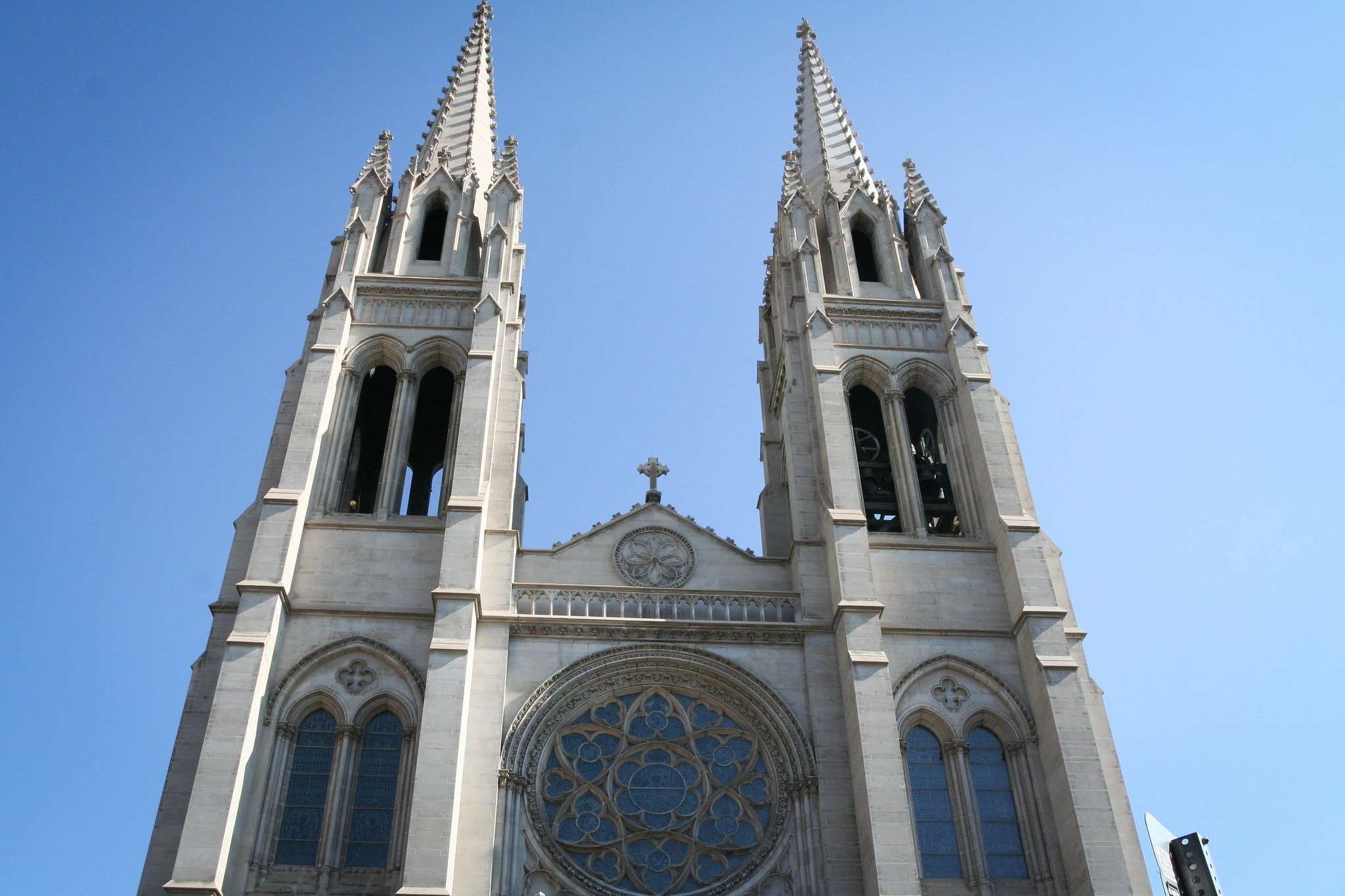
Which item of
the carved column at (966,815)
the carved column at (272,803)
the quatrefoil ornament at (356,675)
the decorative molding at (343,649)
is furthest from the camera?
the quatrefoil ornament at (356,675)

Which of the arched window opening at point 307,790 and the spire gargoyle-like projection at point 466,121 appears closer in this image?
the arched window opening at point 307,790

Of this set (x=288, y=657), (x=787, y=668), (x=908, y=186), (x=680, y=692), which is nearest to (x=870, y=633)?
(x=787, y=668)

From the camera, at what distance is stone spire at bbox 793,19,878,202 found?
1314 inches

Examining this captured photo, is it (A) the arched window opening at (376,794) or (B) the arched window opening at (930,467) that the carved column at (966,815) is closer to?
(B) the arched window opening at (930,467)

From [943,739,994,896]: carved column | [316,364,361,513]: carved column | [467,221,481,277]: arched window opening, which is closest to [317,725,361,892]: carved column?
[316,364,361,513]: carved column

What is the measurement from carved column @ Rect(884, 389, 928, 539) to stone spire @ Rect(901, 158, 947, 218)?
21.5 ft

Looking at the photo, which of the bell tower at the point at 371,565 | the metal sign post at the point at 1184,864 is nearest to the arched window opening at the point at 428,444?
the bell tower at the point at 371,565

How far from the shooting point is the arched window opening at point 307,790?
63.9 feet

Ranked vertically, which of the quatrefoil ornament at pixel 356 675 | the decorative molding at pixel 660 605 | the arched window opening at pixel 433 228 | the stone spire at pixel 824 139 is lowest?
the quatrefoil ornament at pixel 356 675

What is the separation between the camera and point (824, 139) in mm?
35156

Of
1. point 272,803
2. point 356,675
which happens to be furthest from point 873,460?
point 272,803

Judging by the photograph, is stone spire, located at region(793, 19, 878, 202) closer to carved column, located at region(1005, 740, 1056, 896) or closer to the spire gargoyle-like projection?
the spire gargoyle-like projection

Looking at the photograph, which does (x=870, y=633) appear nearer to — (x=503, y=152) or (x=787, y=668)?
(x=787, y=668)

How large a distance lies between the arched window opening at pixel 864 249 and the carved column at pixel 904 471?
16.5 ft
